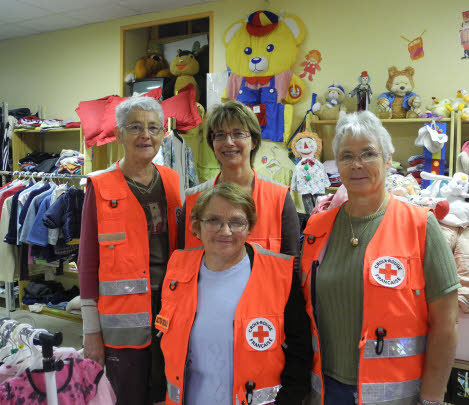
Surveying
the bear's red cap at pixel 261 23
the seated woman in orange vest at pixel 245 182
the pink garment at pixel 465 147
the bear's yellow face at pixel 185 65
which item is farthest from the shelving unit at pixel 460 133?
the bear's yellow face at pixel 185 65

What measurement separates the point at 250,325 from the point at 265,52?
123 inches

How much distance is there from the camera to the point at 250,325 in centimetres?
118

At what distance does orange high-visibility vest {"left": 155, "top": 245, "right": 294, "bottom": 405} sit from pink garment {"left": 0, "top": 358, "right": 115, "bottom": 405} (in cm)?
23

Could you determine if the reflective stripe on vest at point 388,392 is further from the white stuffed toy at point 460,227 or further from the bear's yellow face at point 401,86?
the bear's yellow face at point 401,86

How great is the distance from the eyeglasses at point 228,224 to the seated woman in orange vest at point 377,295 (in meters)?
0.26

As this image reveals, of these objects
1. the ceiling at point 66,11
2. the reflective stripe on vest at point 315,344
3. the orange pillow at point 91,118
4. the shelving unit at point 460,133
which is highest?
the ceiling at point 66,11

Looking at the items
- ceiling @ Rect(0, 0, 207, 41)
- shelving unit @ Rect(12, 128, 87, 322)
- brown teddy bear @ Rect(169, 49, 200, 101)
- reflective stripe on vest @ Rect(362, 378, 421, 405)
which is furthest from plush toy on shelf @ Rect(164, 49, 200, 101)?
reflective stripe on vest @ Rect(362, 378, 421, 405)

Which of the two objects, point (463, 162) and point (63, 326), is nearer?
point (463, 162)

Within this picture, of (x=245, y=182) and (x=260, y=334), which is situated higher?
(x=245, y=182)

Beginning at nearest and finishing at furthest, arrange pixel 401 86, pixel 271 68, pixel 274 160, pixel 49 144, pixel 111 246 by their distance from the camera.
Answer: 1. pixel 111 246
2. pixel 401 86
3. pixel 271 68
4. pixel 274 160
5. pixel 49 144

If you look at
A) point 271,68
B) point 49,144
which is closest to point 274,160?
point 271,68

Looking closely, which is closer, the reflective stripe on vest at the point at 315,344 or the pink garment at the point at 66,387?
the pink garment at the point at 66,387

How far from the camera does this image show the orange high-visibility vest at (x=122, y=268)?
1.61 meters

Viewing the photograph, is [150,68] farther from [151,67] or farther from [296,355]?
[296,355]
